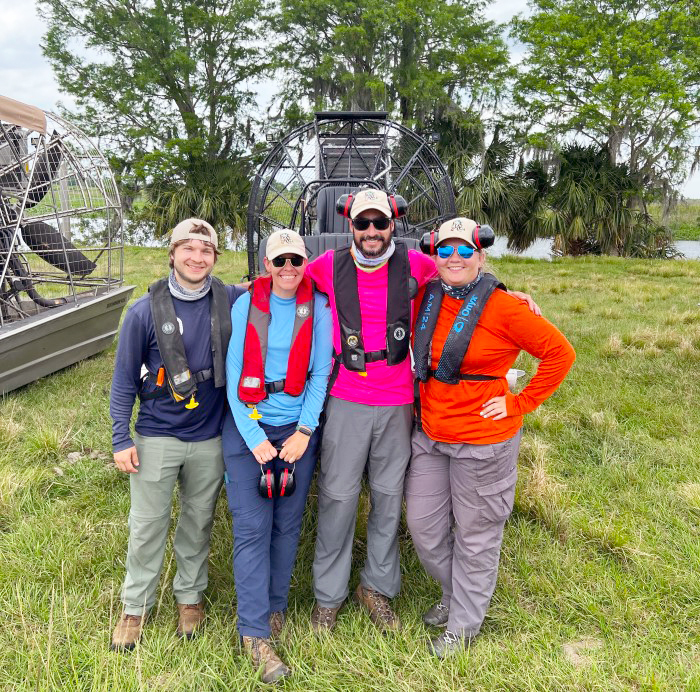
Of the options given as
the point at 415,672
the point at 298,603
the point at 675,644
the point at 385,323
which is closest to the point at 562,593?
the point at 675,644

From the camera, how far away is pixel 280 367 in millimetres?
2449

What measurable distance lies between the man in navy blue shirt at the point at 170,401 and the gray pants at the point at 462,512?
0.97 meters

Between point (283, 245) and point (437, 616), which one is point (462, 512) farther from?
point (283, 245)

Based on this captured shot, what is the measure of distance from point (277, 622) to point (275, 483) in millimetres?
716

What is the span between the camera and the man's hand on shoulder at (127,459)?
239 centimetres

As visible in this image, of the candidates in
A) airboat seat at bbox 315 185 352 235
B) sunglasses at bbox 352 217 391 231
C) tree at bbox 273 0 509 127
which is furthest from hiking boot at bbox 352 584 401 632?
tree at bbox 273 0 509 127

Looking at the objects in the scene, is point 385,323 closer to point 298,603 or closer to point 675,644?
point 298,603

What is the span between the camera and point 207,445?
2.51 metres

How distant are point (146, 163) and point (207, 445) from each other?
23.2 metres

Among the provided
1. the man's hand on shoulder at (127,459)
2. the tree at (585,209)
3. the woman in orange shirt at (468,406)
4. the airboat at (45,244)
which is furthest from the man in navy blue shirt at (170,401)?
the tree at (585,209)

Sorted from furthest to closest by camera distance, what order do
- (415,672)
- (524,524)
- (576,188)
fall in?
1. (576,188)
2. (524,524)
3. (415,672)

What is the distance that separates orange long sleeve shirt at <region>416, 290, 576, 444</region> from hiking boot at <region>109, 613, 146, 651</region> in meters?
1.59

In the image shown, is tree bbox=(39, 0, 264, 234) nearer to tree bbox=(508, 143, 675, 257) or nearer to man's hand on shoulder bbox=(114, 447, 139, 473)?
tree bbox=(508, 143, 675, 257)

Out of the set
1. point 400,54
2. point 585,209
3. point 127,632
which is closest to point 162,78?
point 400,54
